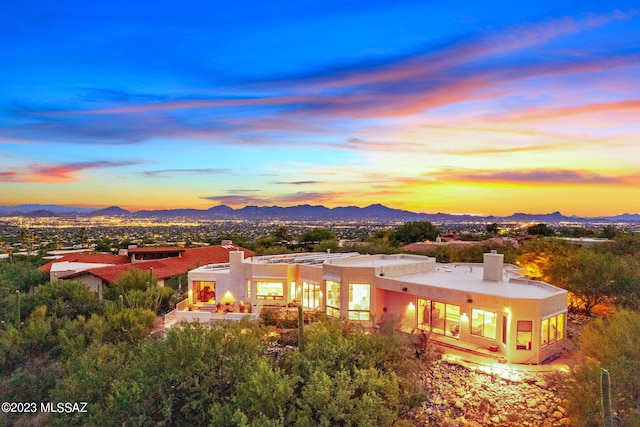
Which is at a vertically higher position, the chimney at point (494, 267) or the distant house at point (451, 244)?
the chimney at point (494, 267)

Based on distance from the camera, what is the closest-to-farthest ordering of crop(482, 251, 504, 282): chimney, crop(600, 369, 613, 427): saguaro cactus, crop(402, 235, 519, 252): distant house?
crop(600, 369, 613, 427): saguaro cactus, crop(482, 251, 504, 282): chimney, crop(402, 235, 519, 252): distant house

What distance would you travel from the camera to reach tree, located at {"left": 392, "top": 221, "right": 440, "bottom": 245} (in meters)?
72.1

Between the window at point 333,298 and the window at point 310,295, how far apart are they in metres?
1.15

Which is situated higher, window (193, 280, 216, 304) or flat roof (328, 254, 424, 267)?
flat roof (328, 254, 424, 267)

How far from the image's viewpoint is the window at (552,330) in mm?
18531

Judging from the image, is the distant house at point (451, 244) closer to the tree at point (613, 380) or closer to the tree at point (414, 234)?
the tree at point (414, 234)

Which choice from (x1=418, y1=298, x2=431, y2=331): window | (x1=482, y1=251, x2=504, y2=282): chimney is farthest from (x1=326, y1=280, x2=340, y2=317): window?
(x1=482, y1=251, x2=504, y2=282): chimney

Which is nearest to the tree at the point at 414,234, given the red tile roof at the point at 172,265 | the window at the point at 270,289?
the red tile roof at the point at 172,265

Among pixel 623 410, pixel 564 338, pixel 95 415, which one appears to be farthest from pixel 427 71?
pixel 95 415

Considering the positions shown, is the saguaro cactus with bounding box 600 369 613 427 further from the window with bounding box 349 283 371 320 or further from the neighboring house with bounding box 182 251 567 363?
the window with bounding box 349 283 371 320

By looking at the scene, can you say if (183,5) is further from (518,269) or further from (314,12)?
(518,269)

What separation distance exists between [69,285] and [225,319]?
13.1 metres

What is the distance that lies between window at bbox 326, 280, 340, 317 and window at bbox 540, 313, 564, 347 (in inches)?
389

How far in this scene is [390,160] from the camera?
197 ft
